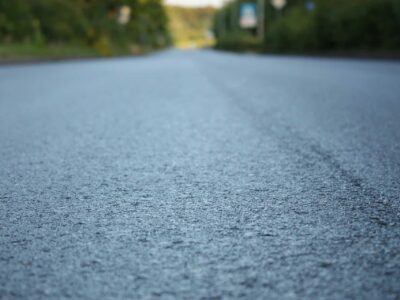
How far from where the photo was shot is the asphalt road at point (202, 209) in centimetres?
118

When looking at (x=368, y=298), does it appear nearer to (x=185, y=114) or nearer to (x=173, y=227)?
(x=173, y=227)

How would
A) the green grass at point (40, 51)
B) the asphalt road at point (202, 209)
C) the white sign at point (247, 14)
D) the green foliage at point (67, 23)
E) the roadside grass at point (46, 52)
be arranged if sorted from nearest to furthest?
the asphalt road at point (202, 209) → the roadside grass at point (46, 52) → the green grass at point (40, 51) → the green foliage at point (67, 23) → the white sign at point (247, 14)

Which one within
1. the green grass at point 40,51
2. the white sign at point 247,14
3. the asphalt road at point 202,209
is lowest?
the asphalt road at point 202,209

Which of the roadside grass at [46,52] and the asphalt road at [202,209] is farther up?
the roadside grass at [46,52]

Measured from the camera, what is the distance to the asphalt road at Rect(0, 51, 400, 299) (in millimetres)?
1184

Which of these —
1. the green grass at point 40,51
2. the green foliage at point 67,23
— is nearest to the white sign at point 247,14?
the green foliage at point 67,23

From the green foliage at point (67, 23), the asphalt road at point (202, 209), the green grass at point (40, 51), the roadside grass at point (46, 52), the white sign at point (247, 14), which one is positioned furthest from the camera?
the white sign at point (247, 14)

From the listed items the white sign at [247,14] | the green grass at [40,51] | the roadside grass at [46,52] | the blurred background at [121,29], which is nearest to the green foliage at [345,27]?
the blurred background at [121,29]

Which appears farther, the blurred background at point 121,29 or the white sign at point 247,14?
the white sign at point 247,14

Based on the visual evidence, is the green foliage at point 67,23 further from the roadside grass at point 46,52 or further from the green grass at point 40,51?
the green grass at point 40,51

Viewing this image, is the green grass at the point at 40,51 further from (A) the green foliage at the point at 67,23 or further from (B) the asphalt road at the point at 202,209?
(B) the asphalt road at the point at 202,209

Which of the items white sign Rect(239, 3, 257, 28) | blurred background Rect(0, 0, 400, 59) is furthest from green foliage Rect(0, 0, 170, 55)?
white sign Rect(239, 3, 257, 28)

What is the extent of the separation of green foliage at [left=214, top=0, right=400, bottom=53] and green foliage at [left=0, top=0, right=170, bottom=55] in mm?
11950

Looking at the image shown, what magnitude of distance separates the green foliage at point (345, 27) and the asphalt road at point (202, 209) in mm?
14375
